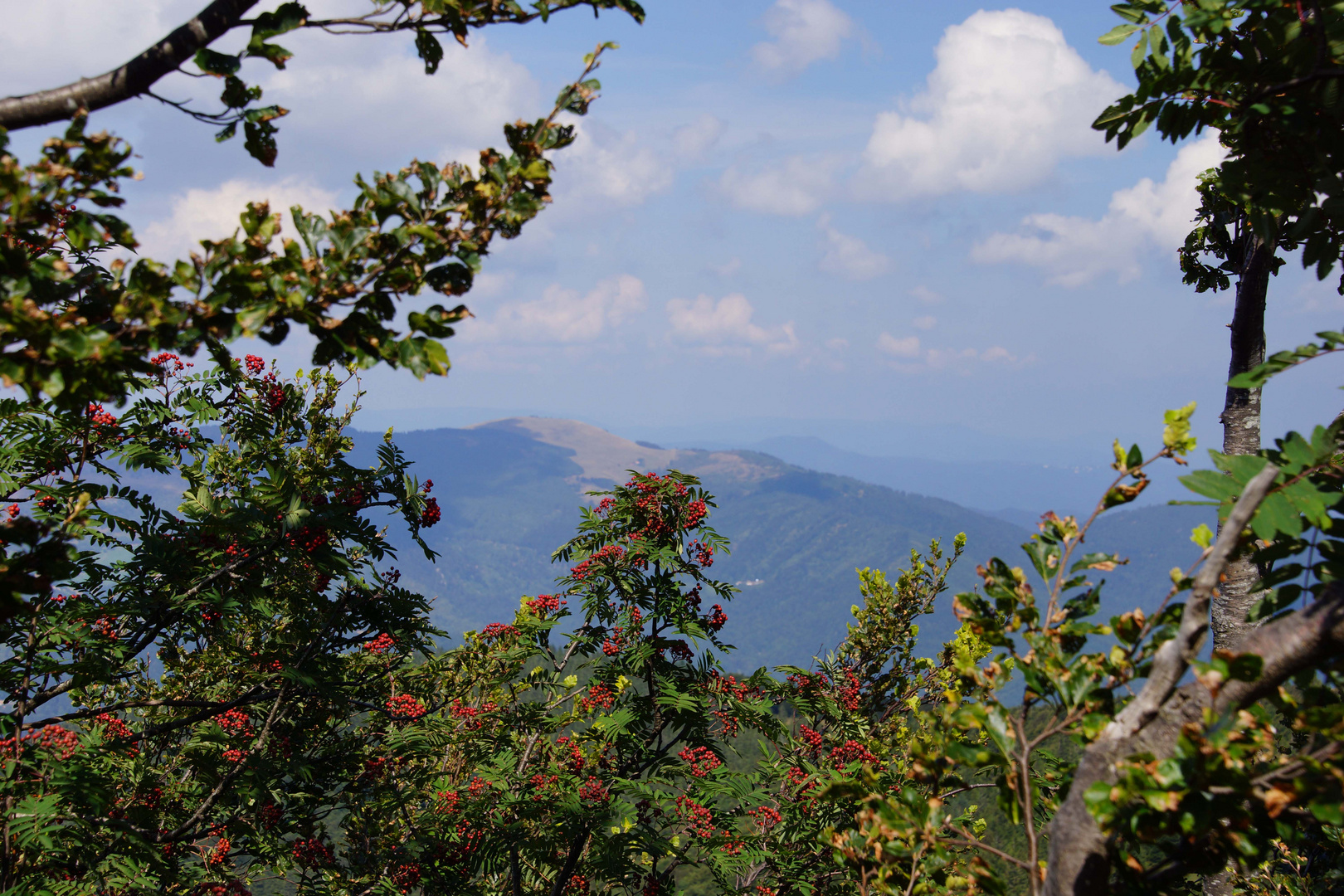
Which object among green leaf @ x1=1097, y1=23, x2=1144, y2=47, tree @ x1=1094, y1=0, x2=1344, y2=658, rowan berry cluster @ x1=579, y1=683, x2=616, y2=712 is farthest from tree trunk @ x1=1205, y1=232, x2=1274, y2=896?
rowan berry cluster @ x1=579, y1=683, x2=616, y2=712

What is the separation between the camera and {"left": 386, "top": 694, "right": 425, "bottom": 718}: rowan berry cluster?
744cm

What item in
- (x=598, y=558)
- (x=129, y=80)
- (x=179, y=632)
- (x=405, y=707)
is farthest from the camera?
(x=405, y=707)

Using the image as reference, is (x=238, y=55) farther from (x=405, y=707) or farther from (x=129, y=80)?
(x=405, y=707)

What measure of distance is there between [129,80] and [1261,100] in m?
4.59

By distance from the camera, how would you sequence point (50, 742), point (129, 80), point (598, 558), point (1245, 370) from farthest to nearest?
point (598, 558) → point (1245, 370) → point (50, 742) → point (129, 80)

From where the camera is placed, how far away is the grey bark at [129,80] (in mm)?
2494

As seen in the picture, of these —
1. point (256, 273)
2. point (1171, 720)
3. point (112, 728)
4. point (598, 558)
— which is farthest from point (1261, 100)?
point (112, 728)

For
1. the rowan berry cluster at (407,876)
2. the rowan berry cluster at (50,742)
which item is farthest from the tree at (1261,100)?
the rowan berry cluster at (407,876)

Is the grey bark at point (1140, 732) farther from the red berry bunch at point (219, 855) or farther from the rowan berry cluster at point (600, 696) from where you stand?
the red berry bunch at point (219, 855)

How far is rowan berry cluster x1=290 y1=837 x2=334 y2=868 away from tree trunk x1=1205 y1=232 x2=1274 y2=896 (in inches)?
314

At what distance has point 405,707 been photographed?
7500 millimetres

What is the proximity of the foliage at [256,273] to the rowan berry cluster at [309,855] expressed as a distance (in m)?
6.64

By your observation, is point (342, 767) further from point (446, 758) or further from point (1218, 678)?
point (1218, 678)

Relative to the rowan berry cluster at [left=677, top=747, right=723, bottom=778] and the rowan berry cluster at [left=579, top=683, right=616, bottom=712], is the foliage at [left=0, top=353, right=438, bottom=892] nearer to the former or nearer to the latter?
the rowan berry cluster at [left=579, top=683, right=616, bottom=712]
